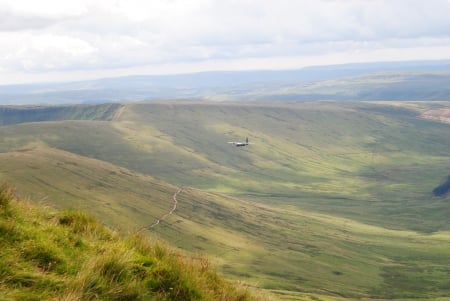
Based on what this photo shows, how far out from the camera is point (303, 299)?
181500mm

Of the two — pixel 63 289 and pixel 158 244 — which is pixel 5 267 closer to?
pixel 63 289

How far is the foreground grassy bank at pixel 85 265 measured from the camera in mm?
11070

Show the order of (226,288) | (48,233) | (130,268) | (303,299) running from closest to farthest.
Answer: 1. (130,268)
2. (48,233)
3. (226,288)
4. (303,299)

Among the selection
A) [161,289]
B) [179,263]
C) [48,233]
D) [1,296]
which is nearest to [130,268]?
[161,289]

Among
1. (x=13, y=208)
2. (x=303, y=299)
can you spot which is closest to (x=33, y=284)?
(x=13, y=208)

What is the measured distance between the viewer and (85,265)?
1211 centimetres

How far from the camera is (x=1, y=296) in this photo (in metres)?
9.55

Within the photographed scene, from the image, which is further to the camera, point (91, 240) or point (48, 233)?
point (91, 240)

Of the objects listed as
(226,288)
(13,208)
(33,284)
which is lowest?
(226,288)

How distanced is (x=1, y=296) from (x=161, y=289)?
4.15 m

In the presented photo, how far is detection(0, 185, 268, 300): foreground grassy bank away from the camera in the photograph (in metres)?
11.1

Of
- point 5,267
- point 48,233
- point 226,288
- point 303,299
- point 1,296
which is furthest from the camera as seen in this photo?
point 303,299

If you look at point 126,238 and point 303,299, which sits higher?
point 126,238

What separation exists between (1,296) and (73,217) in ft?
22.0
